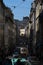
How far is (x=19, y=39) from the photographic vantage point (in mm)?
165000

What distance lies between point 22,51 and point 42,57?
15.0 feet

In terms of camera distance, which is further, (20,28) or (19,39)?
(20,28)

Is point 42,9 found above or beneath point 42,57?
above

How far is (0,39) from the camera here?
239ft

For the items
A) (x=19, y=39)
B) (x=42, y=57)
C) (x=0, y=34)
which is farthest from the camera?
(x=19, y=39)

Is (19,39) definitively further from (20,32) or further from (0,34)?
(0,34)

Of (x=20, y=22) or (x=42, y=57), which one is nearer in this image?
(x=42, y=57)

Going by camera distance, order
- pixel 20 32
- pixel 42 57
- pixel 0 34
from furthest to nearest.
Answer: pixel 20 32 → pixel 0 34 → pixel 42 57

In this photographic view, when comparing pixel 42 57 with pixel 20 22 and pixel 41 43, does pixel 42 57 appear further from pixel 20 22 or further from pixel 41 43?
pixel 20 22

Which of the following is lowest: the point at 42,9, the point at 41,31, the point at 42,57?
the point at 42,57

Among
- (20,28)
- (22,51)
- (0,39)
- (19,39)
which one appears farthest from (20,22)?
(22,51)

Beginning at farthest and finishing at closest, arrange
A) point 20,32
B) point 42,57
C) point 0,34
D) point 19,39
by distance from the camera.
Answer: point 20,32 < point 19,39 < point 0,34 < point 42,57

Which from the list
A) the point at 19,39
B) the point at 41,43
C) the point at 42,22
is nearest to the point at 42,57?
the point at 41,43

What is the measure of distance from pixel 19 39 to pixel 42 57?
109m
